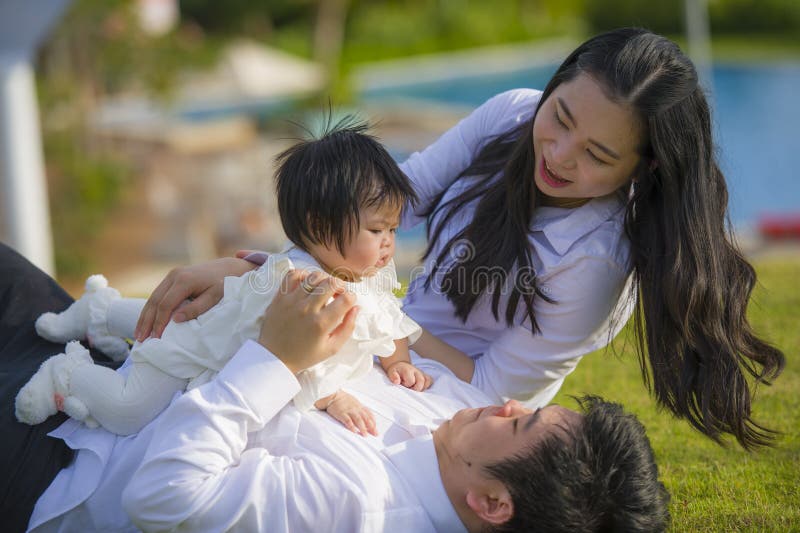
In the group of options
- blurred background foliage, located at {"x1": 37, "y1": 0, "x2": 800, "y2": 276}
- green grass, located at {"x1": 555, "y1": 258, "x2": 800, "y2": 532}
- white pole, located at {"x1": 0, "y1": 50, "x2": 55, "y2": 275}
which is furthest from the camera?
blurred background foliage, located at {"x1": 37, "y1": 0, "x2": 800, "y2": 276}

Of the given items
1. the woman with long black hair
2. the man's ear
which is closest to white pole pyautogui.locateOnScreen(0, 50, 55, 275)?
the woman with long black hair

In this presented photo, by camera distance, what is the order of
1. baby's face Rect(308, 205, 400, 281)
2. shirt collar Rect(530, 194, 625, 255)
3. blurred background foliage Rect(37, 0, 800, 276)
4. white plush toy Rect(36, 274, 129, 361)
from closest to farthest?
1. baby's face Rect(308, 205, 400, 281)
2. shirt collar Rect(530, 194, 625, 255)
3. white plush toy Rect(36, 274, 129, 361)
4. blurred background foliage Rect(37, 0, 800, 276)

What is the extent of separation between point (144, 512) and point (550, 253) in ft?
4.29

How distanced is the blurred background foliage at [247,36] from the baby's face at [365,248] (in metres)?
9.34

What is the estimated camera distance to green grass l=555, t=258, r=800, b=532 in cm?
244

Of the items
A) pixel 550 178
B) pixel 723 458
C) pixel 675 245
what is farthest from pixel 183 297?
pixel 723 458

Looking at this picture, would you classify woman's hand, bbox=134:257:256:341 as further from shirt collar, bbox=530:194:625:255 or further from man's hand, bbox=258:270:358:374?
shirt collar, bbox=530:194:625:255

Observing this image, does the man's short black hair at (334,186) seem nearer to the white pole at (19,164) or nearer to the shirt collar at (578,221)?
the shirt collar at (578,221)

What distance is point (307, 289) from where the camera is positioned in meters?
2.13

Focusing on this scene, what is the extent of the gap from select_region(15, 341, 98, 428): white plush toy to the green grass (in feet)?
4.16

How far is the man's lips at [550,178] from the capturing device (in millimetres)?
2453

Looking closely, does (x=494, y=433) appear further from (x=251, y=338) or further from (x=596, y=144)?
(x=596, y=144)

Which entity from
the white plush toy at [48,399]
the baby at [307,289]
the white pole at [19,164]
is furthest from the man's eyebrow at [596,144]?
the white pole at [19,164]

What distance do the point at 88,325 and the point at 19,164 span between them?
16.0ft
